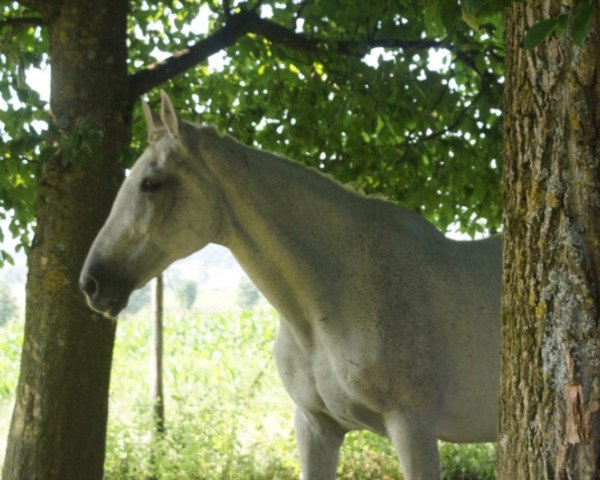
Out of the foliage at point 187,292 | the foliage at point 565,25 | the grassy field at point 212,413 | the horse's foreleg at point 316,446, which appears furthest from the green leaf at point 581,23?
the foliage at point 187,292

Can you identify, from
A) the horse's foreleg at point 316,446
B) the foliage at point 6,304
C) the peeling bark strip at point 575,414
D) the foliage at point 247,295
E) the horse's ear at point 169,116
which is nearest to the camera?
the peeling bark strip at point 575,414

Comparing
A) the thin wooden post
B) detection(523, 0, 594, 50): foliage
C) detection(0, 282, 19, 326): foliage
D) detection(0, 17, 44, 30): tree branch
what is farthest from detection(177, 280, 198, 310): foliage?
detection(523, 0, 594, 50): foliage

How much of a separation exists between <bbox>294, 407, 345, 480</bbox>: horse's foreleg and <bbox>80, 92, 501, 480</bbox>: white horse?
0.08m

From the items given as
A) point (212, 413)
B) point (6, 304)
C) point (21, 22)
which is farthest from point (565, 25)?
point (6, 304)

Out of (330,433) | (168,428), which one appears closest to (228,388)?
(168,428)

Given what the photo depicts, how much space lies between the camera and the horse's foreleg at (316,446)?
4.13 m

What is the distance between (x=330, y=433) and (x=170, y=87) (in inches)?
141

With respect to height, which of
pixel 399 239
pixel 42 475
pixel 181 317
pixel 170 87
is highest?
pixel 170 87

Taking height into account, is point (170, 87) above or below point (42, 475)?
above

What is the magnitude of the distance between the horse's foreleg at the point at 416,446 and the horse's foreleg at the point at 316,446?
40 centimetres

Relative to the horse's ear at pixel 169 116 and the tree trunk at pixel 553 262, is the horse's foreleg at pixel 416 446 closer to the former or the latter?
the tree trunk at pixel 553 262

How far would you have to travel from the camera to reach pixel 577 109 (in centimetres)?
239

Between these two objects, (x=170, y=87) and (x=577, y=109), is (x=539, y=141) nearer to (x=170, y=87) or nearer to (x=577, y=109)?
(x=577, y=109)

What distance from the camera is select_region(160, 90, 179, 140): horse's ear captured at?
366 cm
